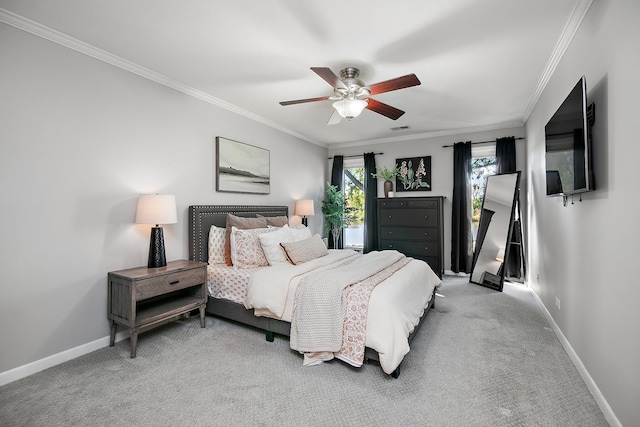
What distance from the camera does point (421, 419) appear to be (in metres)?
1.74

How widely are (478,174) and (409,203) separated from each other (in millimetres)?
1380

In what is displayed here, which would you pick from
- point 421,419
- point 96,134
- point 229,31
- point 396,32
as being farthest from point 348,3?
point 421,419

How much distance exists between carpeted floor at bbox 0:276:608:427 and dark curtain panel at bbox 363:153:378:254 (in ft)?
10.4

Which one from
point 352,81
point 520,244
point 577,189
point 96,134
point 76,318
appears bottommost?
point 76,318

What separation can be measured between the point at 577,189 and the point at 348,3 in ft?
6.78

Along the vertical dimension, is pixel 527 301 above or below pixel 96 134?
below

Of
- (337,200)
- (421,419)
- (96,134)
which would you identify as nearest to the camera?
(421,419)

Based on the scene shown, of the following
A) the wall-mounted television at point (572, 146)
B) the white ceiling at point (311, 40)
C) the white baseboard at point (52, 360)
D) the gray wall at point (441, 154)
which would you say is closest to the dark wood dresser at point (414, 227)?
the gray wall at point (441, 154)

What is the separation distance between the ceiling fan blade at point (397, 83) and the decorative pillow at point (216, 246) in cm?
240

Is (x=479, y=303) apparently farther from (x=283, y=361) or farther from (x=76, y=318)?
(x=76, y=318)

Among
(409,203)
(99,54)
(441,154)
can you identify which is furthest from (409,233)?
(99,54)

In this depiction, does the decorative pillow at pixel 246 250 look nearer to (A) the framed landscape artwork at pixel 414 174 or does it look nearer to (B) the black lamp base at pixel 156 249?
(B) the black lamp base at pixel 156 249

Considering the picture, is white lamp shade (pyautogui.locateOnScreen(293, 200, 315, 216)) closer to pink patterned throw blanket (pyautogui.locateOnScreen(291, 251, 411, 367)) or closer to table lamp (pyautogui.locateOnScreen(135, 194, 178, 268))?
table lamp (pyautogui.locateOnScreen(135, 194, 178, 268))

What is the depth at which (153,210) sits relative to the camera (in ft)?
9.11
